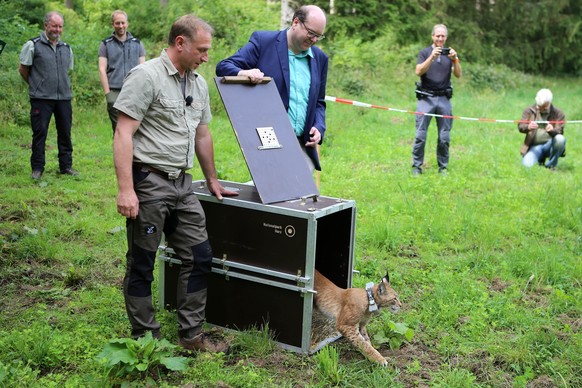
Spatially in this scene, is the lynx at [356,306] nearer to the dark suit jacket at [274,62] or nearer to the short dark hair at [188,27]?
the dark suit jacket at [274,62]

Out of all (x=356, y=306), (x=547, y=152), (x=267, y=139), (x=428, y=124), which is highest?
(x=267, y=139)

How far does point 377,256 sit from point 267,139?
220 cm

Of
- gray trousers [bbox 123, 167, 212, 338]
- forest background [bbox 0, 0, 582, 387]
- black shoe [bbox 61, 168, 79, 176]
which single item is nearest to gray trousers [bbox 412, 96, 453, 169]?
forest background [bbox 0, 0, 582, 387]

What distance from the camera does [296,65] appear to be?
16.1ft

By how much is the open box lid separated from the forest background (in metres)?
0.96

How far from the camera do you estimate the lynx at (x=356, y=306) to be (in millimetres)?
4215

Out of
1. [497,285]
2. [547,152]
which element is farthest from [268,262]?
[547,152]

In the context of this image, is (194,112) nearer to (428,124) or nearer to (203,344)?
(203,344)

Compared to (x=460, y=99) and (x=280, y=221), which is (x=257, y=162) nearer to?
(x=280, y=221)

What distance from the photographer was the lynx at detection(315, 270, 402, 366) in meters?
4.21

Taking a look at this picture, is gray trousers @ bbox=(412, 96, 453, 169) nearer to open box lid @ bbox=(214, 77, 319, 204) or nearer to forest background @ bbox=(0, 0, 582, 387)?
forest background @ bbox=(0, 0, 582, 387)

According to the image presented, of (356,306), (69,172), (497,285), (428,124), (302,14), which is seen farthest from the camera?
(428,124)

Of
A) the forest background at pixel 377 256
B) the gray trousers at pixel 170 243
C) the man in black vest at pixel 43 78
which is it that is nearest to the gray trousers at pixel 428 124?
the forest background at pixel 377 256

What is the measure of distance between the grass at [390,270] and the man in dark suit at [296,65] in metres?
1.45
